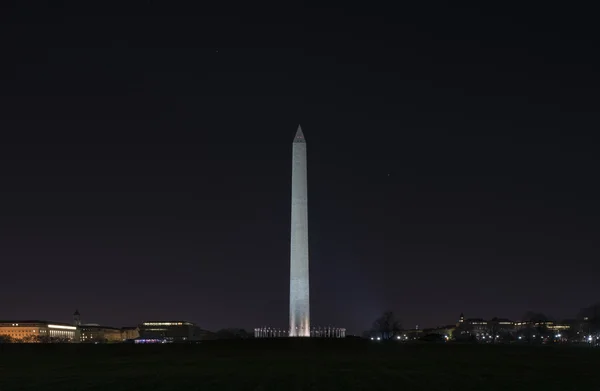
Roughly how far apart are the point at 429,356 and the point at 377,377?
16.8 metres

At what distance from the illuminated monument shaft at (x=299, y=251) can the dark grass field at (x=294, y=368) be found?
11.8 metres

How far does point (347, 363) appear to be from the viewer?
4006 centimetres

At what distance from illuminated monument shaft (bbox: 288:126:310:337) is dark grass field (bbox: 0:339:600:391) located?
11763mm

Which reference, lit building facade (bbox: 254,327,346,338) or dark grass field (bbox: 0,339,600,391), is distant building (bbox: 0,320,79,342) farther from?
dark grass field (bbox: 0,339,600,391)

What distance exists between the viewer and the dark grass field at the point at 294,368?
28.3 meters

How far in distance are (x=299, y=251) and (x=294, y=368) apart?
112ft

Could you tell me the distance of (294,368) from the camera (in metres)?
35.9

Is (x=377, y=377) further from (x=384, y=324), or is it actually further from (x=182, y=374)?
(x=384, y=324)

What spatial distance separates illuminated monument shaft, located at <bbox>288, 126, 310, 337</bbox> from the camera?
230 feet

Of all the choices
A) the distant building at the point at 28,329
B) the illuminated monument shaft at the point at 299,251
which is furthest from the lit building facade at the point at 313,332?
the distant building at the point at 28,329

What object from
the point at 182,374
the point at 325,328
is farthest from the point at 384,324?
the point at 182,374

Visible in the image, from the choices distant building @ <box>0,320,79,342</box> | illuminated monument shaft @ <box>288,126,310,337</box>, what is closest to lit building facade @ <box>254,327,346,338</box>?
illuminated monument shaft @ <box>288,126,310,337</box>

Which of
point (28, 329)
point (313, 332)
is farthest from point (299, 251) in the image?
point (28, 329)

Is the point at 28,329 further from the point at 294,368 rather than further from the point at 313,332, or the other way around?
the point at 294,368
